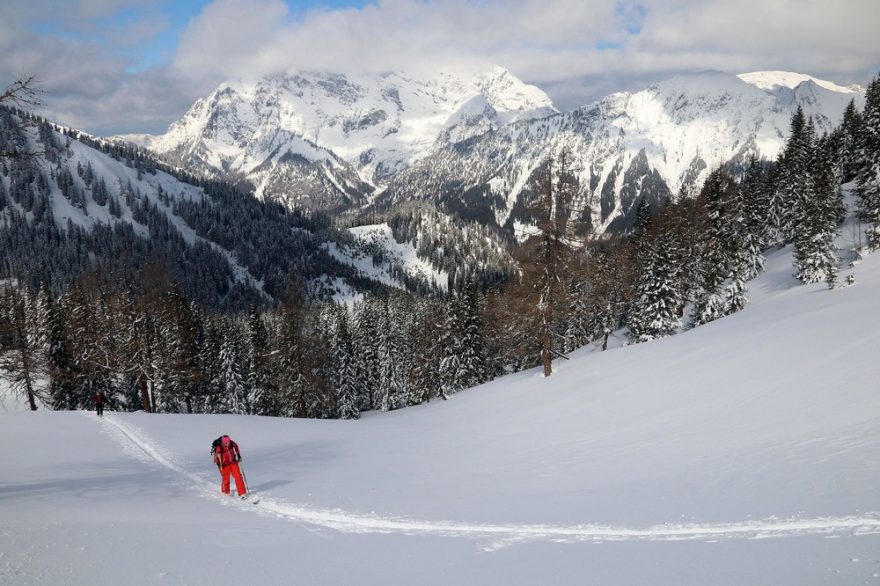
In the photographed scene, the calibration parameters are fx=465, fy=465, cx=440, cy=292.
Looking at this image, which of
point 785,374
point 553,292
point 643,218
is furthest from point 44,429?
point 643,218

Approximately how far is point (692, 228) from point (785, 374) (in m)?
39.2

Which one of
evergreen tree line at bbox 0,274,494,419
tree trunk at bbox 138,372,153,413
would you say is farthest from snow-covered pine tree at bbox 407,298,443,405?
tree trunk at bbox 138,372,153,413

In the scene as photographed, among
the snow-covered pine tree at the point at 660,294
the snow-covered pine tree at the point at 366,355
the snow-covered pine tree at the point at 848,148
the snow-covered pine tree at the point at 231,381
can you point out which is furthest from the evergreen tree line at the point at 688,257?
the snow-covered pine tree at the point at 231,381

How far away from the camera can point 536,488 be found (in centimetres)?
1258

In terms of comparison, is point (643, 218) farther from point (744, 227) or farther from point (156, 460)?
point (156, 460)

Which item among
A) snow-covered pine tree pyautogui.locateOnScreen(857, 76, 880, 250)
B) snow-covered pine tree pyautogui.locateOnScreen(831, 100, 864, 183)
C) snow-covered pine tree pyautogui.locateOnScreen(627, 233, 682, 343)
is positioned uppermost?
snow-covered pine tree pyautogui.locateOnScreen(831, 100, 864, 183)

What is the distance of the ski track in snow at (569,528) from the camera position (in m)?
7.49

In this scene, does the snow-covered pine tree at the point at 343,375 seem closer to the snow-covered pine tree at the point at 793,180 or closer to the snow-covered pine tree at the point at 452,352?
the snow-covered pine tree at the point at 452,352

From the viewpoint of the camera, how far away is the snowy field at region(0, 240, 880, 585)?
6.89 meters

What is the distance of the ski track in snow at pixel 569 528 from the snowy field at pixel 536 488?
6cm

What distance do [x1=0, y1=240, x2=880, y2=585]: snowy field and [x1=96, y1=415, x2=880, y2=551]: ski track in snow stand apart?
6cm

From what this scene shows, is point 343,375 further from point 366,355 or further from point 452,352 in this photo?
point 452,352

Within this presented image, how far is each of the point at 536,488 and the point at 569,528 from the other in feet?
11.8

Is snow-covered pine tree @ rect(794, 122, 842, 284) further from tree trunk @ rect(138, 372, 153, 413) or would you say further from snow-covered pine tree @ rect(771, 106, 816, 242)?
tree trunk @ rect(138, 372, 153, 413)
